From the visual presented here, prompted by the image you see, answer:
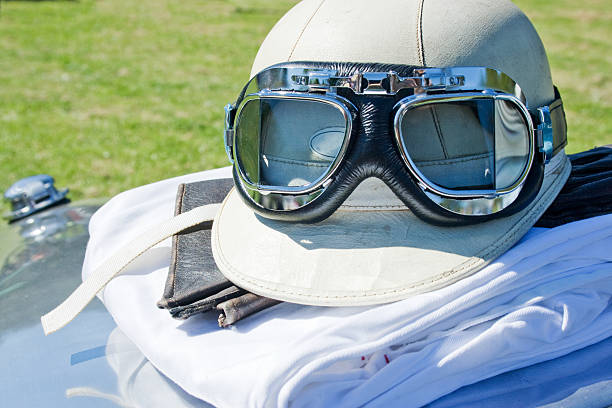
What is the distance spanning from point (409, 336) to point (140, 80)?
23.3ft

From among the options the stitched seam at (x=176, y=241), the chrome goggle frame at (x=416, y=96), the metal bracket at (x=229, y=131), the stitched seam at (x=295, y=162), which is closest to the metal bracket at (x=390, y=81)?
the chrome goggle frame at (x=416, y=96)

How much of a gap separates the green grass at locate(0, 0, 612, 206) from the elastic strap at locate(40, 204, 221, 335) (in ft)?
11.5

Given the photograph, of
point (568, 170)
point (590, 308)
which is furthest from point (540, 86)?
point (590, 308)

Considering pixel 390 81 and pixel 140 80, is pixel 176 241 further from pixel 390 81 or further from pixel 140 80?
pixel 140 80

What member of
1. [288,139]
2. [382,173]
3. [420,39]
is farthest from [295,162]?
[420,39]

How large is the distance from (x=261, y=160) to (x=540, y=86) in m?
0.65

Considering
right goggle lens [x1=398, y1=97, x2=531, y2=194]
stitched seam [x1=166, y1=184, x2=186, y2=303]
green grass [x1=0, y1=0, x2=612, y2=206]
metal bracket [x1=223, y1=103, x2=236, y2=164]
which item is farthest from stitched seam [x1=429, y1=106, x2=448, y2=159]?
green grass [x1=0, y1=0, x2=612, y2=206]

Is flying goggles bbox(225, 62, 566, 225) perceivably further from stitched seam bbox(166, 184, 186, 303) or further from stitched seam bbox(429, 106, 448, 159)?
stitched seam bbox(166, 184, 186, 303)

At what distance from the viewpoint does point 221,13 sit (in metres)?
11.3

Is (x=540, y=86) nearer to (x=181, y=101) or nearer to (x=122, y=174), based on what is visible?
(x=122, y=174)

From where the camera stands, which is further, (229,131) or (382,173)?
(229,131)

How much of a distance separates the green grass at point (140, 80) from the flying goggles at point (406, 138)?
11.8 ft

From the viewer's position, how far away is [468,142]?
1304 mm

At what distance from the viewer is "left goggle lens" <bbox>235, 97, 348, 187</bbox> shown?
4.33 ft
